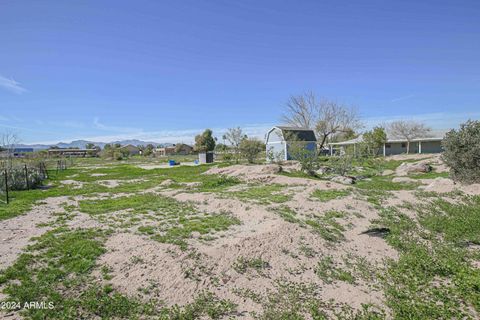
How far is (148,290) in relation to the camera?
448 cm

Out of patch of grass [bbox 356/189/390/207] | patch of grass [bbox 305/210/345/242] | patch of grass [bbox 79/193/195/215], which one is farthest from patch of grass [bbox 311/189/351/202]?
patch of grass [bbox 79/193/195/215]

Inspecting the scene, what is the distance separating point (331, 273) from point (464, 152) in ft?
35.2

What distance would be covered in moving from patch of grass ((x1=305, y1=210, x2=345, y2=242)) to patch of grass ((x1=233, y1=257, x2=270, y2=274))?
78.8 inches

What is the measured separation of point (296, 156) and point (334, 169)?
283 centimetres

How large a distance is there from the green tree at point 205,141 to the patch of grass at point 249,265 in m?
69.6

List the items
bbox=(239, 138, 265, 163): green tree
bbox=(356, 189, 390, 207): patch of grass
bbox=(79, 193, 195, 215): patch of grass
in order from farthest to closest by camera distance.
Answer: bbox=(239, 138, 265, 163): green tree < bbox=(356, 189, 390, 207): patch of grass < bbox=(79, 193, 195, 215): patch of grass

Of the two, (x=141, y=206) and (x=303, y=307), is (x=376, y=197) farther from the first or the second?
(x=141, y=206)

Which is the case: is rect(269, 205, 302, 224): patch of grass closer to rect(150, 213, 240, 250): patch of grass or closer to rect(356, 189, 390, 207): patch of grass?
rect(150, 213, 240, 250): patch of grass

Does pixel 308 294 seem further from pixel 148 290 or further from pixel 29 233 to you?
pixel 29 233

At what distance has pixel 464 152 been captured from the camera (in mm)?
12000

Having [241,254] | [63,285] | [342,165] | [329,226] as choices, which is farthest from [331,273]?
[342,165]

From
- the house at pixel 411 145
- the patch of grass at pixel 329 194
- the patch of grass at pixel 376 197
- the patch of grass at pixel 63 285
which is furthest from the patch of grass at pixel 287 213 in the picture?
the house at pixel 411 145

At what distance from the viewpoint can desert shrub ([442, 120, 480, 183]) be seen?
11719mm

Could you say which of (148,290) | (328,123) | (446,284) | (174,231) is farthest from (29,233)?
(328,123)
